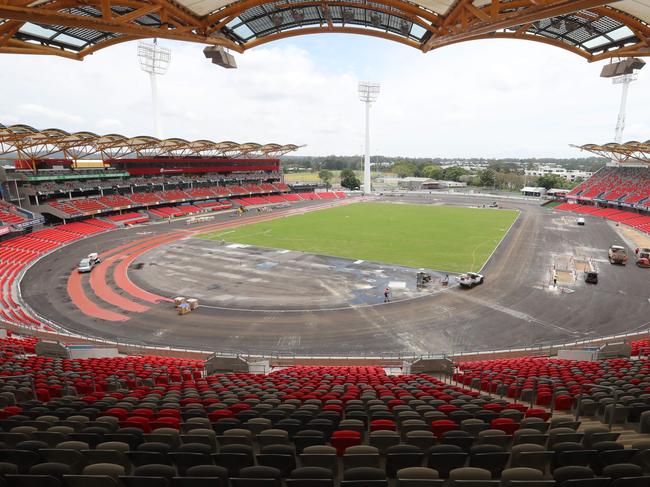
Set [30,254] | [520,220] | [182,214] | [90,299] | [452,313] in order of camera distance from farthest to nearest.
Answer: [182,214], [520,220], [30,254], [90,299], [452,313]

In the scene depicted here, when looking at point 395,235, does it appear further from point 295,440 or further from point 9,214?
point 9,214

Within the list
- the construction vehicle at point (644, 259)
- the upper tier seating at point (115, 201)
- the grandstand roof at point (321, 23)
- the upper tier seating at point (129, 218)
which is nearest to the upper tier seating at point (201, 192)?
the upper tier seating at point (115, 201)

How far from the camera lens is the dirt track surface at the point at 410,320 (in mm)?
20992

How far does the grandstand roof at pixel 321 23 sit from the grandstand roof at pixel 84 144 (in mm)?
41634

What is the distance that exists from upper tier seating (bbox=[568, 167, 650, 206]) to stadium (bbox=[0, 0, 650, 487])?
23.1ft

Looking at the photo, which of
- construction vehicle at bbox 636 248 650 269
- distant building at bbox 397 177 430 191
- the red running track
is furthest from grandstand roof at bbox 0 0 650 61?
distant building at bbox 397 177 430 191

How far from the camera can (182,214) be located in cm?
6838

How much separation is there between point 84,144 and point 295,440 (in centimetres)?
6331

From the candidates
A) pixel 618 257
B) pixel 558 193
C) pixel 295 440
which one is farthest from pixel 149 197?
pixel 558 193

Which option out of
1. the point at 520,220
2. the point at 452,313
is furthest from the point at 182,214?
the point at 520,220

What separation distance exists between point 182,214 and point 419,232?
1811 inches

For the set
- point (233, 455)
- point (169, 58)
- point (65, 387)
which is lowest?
point (65, 387)

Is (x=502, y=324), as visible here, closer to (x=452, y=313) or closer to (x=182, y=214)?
(x=452, y=313)

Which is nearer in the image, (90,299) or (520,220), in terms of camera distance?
(90,299)
